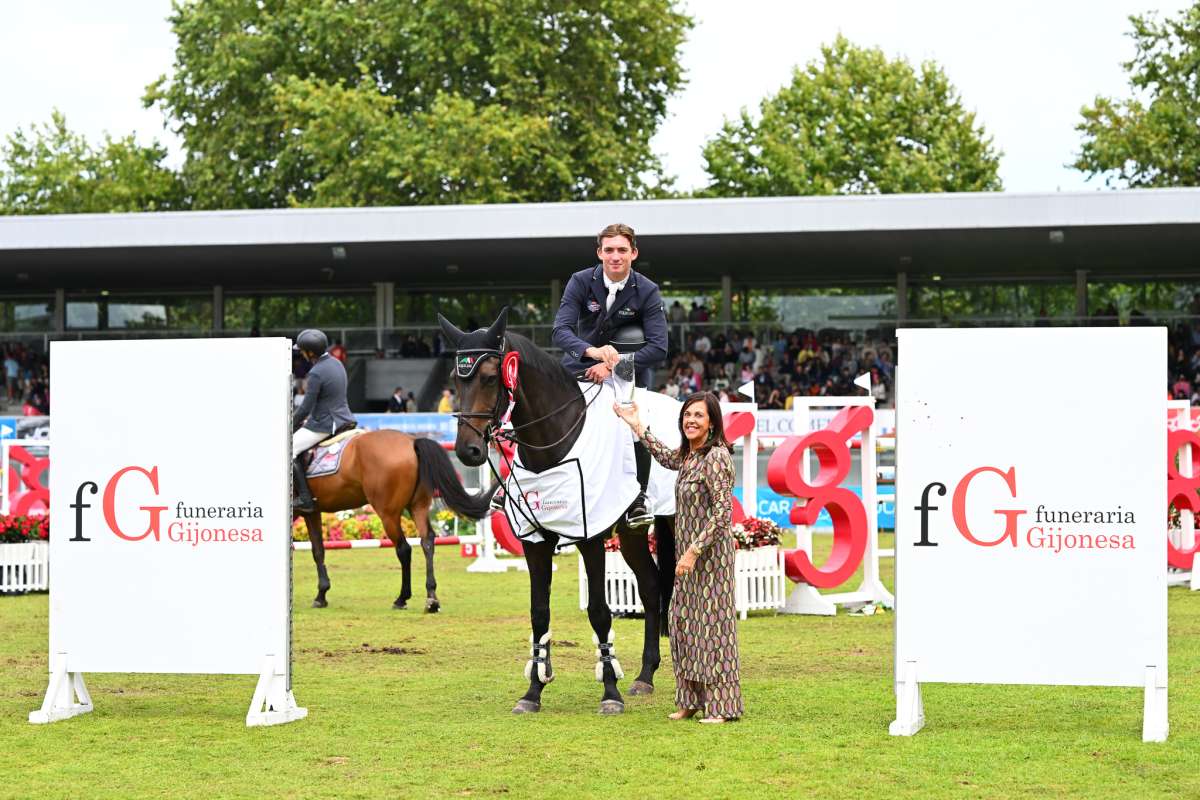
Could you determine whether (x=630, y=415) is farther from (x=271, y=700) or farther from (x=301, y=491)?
(x=301, y=491)

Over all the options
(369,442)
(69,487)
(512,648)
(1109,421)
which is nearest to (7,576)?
(369,442)

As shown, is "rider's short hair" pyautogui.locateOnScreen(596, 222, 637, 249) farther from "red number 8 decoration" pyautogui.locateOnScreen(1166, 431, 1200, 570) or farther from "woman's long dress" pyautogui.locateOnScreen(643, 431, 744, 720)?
"red number 8 decoration" pyautogui.locateOnScreen(1166, 431, 1200, 570)

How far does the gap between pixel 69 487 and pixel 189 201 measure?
4567cm

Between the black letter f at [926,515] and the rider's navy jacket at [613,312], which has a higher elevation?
the rider's navy jacket at [613,312]

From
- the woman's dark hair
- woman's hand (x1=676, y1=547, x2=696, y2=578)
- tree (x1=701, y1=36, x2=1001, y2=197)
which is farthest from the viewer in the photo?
tree (x1=701, y1=36, x2=1001, y2=197)

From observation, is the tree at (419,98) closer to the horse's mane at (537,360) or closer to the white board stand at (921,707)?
the horse's mane at (537,360)

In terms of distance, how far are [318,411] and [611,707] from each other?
6.67 m

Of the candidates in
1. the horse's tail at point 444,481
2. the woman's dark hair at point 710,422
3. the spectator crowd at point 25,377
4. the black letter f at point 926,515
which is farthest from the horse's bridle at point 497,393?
the spectator crowd at point 25,377

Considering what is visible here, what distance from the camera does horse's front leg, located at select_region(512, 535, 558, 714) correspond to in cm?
806

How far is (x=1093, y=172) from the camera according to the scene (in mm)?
52375

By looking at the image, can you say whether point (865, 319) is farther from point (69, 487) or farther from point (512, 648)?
point (69, 487)

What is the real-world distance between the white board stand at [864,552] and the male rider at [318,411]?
12.3 ft

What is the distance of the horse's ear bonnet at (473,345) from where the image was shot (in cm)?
763

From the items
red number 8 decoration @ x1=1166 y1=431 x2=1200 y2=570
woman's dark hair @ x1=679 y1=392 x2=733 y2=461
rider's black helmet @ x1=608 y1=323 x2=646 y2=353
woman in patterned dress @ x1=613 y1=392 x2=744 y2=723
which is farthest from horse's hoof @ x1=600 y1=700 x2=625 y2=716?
→ red number 8 decoration @ x1=1166 y1=431 x2=1200 y2=570
